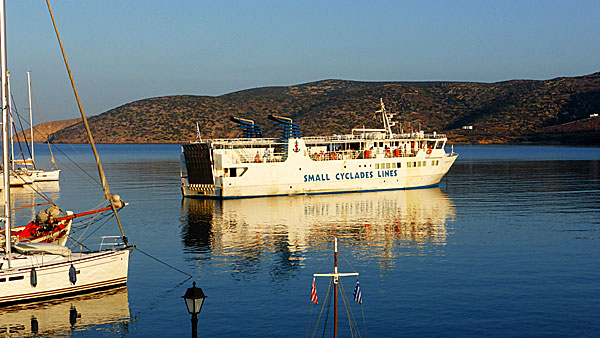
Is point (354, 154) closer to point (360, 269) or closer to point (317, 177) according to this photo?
point (317, 177)

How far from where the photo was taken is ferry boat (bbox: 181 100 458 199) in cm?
7275

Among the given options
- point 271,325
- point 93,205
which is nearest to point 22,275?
point 271,325

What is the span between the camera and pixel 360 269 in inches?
1441

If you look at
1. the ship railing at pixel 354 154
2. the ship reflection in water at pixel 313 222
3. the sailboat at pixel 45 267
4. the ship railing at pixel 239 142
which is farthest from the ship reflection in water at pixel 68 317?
the ship railing at pixel 354 154

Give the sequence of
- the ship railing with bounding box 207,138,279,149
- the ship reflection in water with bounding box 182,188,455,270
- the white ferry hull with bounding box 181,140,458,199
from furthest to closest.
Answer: the white ferry hull with bounding box 181,140,458,199
the ship railing with bounding box 207,138,279,149
the ship reflection in water with bounding box 182,188,455,270

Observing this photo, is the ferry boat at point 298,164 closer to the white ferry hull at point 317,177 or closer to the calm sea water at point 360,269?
the white ferry hull at point 317,177

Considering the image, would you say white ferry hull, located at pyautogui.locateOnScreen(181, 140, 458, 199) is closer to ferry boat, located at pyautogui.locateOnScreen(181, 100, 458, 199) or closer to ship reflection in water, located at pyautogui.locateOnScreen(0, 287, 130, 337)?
ferry boat, located at pyautogui.locateOnScreen(181, 100, 458, 199)

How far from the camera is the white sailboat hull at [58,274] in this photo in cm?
2908

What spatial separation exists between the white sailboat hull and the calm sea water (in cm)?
62

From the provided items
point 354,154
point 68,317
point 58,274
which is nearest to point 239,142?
point 354,154

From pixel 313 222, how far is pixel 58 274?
27.8 metres

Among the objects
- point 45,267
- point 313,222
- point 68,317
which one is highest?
point 45,267

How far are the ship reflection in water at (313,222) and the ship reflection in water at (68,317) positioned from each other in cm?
1132


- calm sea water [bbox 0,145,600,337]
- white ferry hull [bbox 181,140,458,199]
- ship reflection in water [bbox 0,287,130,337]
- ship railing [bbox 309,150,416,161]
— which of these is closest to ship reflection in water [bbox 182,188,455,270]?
calm sea water [bbox 0,145,600,337]
